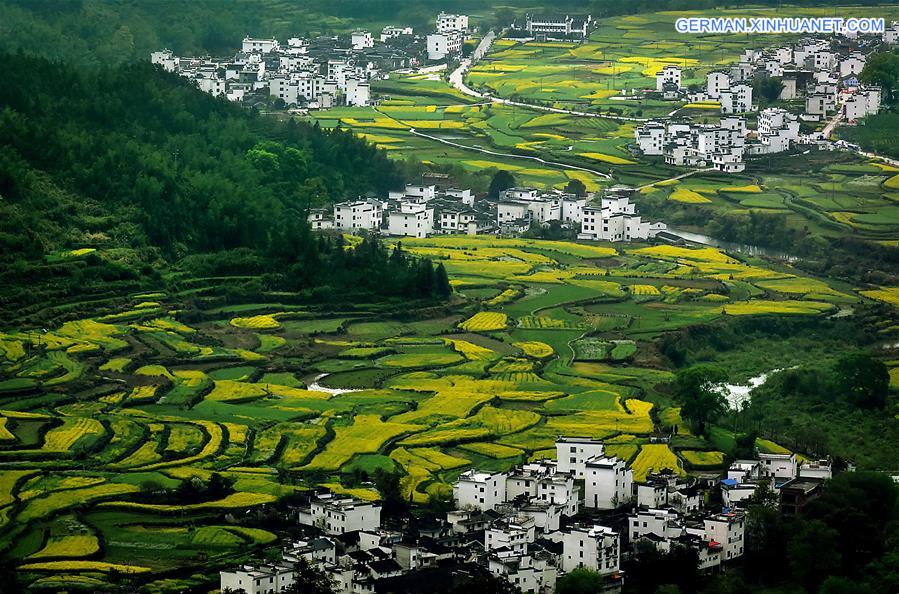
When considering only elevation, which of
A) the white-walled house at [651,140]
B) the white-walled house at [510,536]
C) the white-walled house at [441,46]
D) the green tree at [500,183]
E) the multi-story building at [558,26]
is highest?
the multi-story building at [558,26]

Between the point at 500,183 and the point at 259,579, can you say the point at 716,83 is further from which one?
the point at 259,579

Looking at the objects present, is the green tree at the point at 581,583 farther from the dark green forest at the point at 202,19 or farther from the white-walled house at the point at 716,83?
the white-walled house at the point at 716,83

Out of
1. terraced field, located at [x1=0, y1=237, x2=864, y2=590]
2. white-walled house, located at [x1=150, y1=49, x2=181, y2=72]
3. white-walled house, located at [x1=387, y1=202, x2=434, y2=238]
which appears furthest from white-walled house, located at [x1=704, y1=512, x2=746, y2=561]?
white-walled house, located at [x1=150, y1=49, x2=181, y2=72]

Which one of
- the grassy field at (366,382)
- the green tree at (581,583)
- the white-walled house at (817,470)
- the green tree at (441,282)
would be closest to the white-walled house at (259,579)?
the grassy field at (366,382)

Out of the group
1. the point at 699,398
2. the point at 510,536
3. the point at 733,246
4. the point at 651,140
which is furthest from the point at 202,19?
the point at 510,536

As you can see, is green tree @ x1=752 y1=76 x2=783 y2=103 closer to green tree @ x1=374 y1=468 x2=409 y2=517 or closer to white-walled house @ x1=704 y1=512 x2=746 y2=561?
green tree @ x1=374 y1=468 x2=409 y2=517

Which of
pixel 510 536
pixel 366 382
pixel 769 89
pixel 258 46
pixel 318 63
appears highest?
pixel 258 46

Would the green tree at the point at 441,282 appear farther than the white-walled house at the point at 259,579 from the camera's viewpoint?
Yes
